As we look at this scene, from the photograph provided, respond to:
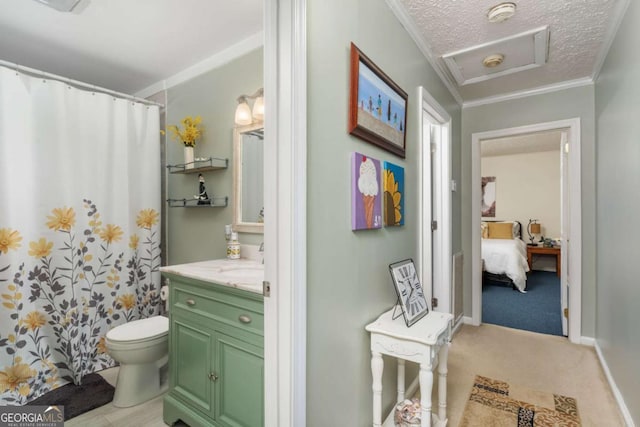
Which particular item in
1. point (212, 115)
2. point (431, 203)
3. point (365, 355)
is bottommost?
point (365, 355)

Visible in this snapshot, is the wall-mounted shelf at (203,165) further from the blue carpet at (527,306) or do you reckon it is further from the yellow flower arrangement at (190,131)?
the blue carpet at (527,306)

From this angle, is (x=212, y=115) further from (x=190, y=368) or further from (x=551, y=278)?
(x=551, y=278)

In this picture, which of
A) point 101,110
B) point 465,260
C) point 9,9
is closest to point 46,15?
point 9,9

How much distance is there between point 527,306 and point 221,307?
13.5 ft

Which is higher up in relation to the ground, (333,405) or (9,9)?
(9,9)

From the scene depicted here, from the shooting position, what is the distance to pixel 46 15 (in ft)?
6.69

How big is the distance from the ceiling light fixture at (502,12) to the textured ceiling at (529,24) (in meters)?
0.03

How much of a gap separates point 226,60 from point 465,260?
2.95 meters

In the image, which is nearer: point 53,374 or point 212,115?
point 53,374

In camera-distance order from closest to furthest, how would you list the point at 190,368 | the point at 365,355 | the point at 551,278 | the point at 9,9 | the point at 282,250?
the point at 282,250 < the point at 365,355 < the point at 190,368 < the point at 9,9 < the point at 551,278

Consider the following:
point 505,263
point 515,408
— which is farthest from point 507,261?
point 515,408

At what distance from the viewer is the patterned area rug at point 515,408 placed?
1.81m

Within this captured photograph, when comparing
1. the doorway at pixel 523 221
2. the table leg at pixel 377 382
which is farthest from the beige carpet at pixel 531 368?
the doorway at pixel 523 221

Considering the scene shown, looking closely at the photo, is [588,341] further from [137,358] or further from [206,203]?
[137,358]
